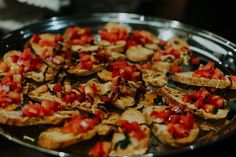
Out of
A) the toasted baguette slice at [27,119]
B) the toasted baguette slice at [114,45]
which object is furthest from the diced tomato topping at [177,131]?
the toasted baguette slice at [114,45]

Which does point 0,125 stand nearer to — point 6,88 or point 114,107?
point 6,88

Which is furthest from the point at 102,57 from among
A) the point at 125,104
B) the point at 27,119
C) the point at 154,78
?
the point at 27,119

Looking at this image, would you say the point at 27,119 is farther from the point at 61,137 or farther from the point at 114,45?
the point at 114,45

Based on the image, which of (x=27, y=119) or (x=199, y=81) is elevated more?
(x=199, y=81)

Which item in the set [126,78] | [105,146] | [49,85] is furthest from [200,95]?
[49,85]

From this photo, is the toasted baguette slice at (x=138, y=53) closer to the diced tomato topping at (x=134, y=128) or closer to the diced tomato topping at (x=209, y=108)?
the diced tomato topping at (x=209, y=108)

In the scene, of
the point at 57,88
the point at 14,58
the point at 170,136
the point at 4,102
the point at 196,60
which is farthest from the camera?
the point at 196,60
